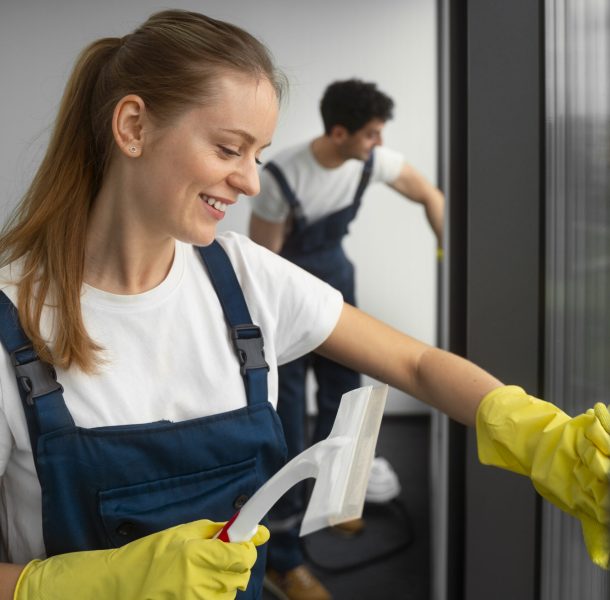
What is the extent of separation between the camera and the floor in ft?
7.47

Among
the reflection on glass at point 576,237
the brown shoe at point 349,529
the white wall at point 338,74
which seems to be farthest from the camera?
the brown shoe at point 349,529

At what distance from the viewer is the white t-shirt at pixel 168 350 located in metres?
0.96

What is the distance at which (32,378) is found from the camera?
91cm

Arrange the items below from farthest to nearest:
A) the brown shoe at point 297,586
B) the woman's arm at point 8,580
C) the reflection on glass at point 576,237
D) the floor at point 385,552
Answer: the floor at point 385,552, the brown shoe at point 297,586, the reflection on glass at point 576,237, the woman's arm at point 8,580

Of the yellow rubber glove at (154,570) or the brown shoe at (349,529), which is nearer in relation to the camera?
the yellow rubber glove at (154,570)

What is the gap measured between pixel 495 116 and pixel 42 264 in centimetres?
76

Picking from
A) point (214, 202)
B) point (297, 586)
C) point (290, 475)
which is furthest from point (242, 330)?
point (297, 586)

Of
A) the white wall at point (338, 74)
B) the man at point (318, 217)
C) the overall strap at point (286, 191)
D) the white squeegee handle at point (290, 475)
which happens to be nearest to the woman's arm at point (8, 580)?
the white squeegee handle at point (290, 475)

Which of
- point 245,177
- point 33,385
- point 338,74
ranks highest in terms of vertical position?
point 338,74

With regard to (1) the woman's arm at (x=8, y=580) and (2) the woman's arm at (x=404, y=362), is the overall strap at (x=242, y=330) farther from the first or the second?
(1) the woman's arm at (x=8, y=580)

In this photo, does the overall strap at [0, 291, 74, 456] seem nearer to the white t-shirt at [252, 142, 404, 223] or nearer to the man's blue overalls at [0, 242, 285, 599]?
the man's blue overalls at [0, 242, 285, 599]

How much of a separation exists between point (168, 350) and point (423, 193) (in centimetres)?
179

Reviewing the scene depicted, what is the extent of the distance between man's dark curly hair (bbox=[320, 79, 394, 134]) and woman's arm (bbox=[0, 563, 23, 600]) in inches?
68.4

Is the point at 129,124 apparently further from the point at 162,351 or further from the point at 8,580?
the point at 8,580
